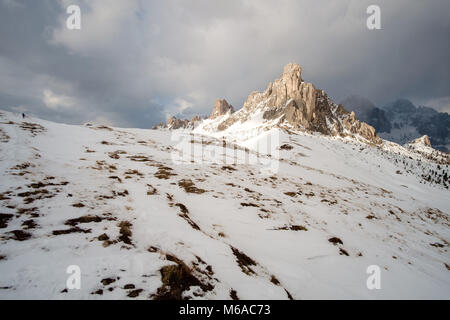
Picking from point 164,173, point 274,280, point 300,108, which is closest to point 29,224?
point 274,280

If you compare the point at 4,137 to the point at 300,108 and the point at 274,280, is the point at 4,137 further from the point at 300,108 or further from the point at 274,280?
the point at 300,108

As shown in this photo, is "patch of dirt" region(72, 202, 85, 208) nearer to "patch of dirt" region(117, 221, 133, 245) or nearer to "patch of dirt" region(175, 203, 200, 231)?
"patch of dirt" region(117, 221, 133, 245)

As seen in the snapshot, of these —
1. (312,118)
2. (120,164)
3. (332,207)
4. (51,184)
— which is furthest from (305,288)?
(312,118)

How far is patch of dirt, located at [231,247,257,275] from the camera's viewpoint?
17.5 ft

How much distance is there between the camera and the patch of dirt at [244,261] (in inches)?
210

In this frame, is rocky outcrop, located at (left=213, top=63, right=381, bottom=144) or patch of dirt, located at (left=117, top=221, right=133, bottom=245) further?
rocky outcrop, located at (left=213, top=63, right=381, bottom=144)

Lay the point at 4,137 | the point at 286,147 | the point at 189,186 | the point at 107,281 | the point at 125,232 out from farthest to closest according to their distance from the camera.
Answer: the point at 286,147 < the point at 4,137 < the point at 189,186 < the point at 125,232 < the point at 107,281

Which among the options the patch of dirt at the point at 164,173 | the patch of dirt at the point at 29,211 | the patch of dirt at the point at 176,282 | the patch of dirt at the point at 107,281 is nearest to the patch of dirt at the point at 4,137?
the patch of dirt at the point at 164,173

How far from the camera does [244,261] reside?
228 inches

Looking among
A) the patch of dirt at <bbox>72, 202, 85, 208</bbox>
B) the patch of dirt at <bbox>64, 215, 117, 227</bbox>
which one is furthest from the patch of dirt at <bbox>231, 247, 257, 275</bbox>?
the patch of dirt at <bbox>72, 202, 85, 208</bbox>

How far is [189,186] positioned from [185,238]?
257 inches

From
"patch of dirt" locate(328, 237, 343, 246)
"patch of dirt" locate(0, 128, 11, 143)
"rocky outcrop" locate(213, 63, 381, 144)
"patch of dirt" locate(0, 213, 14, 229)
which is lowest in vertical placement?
"patch of dirt" locate(328, 237, 343, 246)

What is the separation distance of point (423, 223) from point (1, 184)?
26265 millimetres

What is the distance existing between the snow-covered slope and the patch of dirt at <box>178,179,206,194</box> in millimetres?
130
